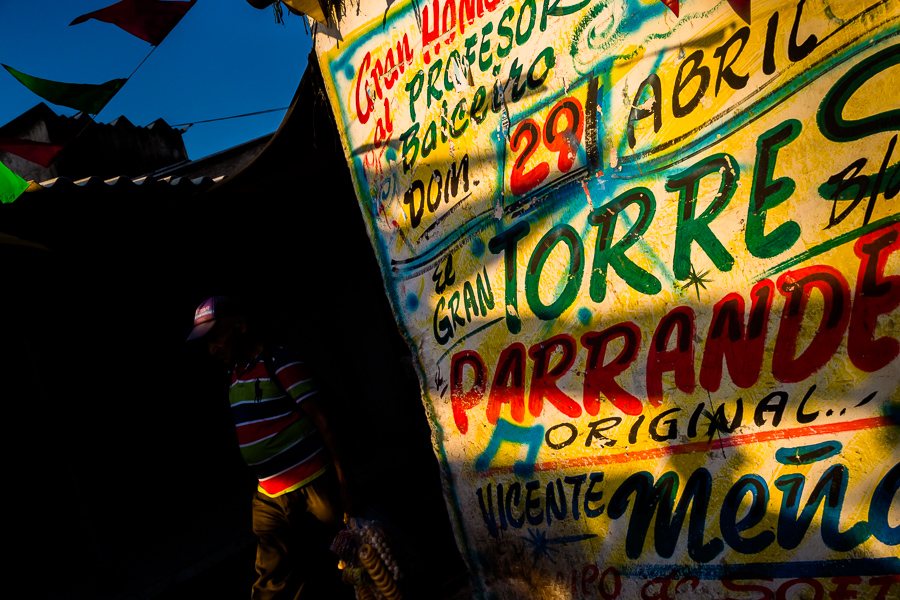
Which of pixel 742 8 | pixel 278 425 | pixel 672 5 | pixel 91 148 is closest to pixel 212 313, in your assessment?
pixel 278 425

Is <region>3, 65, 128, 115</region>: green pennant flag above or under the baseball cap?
above

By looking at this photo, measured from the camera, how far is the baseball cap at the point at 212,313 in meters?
2.65

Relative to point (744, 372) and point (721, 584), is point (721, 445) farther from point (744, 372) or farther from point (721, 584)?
point (721, 584)

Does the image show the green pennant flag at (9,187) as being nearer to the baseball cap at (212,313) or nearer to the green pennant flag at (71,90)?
the green pennant flag at (71,90)

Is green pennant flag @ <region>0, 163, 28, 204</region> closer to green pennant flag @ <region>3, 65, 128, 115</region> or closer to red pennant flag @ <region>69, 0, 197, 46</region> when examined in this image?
green pennant flag @ <region>3, 65, 128, 115</region>

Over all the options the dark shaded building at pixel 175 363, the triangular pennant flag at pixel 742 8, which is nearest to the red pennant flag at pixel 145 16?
the dark shaded building at pixel 175 363

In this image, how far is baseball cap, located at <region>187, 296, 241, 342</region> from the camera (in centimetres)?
265

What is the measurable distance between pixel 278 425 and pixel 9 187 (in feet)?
6.69

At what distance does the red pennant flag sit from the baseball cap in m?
1.42

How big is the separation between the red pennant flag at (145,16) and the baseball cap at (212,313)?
1.42 meters

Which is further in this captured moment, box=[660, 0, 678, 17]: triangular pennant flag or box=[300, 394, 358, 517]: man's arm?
box=[300, 394, 358, 517]: man's arm

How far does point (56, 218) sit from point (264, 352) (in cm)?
214

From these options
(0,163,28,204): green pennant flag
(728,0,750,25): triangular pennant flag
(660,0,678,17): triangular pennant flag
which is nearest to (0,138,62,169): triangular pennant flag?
(0,163,28,204): green pennant flag

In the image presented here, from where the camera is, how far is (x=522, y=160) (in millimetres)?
1867
